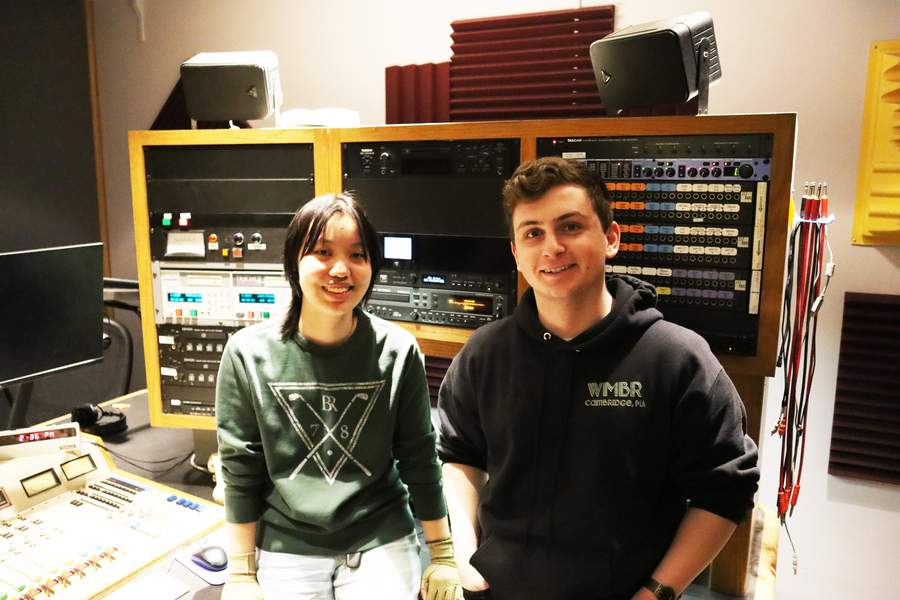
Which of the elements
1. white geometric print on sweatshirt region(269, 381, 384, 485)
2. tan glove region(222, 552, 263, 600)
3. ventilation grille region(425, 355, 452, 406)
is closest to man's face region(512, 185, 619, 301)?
white geometric print on sweatshirt region(269, 381, 384, 485)

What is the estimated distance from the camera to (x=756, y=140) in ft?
4.95

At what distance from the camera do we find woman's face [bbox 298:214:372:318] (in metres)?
1.40

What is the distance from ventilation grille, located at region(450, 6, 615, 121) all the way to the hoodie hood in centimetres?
141

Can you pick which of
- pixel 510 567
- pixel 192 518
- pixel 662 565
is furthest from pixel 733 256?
pixel 192 518

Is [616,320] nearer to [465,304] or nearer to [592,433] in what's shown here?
[592,433]

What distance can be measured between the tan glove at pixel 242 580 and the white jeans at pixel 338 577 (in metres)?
0.03

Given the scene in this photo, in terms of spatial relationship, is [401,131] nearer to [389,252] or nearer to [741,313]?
[389,252]

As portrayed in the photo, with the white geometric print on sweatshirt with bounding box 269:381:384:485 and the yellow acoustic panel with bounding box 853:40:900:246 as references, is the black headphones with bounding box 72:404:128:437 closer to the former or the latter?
the white geometric print on sweatshirt with bounding box 269:381:384:485

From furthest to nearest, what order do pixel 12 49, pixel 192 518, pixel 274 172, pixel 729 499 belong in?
pixel 12 49
pixel 274 172
pixel 192 518
pixel 729 499

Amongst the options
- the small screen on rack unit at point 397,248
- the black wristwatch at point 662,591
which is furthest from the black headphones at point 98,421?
the black wristwatch at point 662,591

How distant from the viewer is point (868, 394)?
7.79ft

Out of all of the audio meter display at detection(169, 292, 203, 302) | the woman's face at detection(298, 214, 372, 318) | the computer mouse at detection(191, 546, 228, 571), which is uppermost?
the woman's face at detection(298, 214, 372, 318)

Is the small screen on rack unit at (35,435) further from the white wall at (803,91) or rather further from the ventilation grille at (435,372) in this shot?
the white wall at (803,91)

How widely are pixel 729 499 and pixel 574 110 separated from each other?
1815 millimetres
